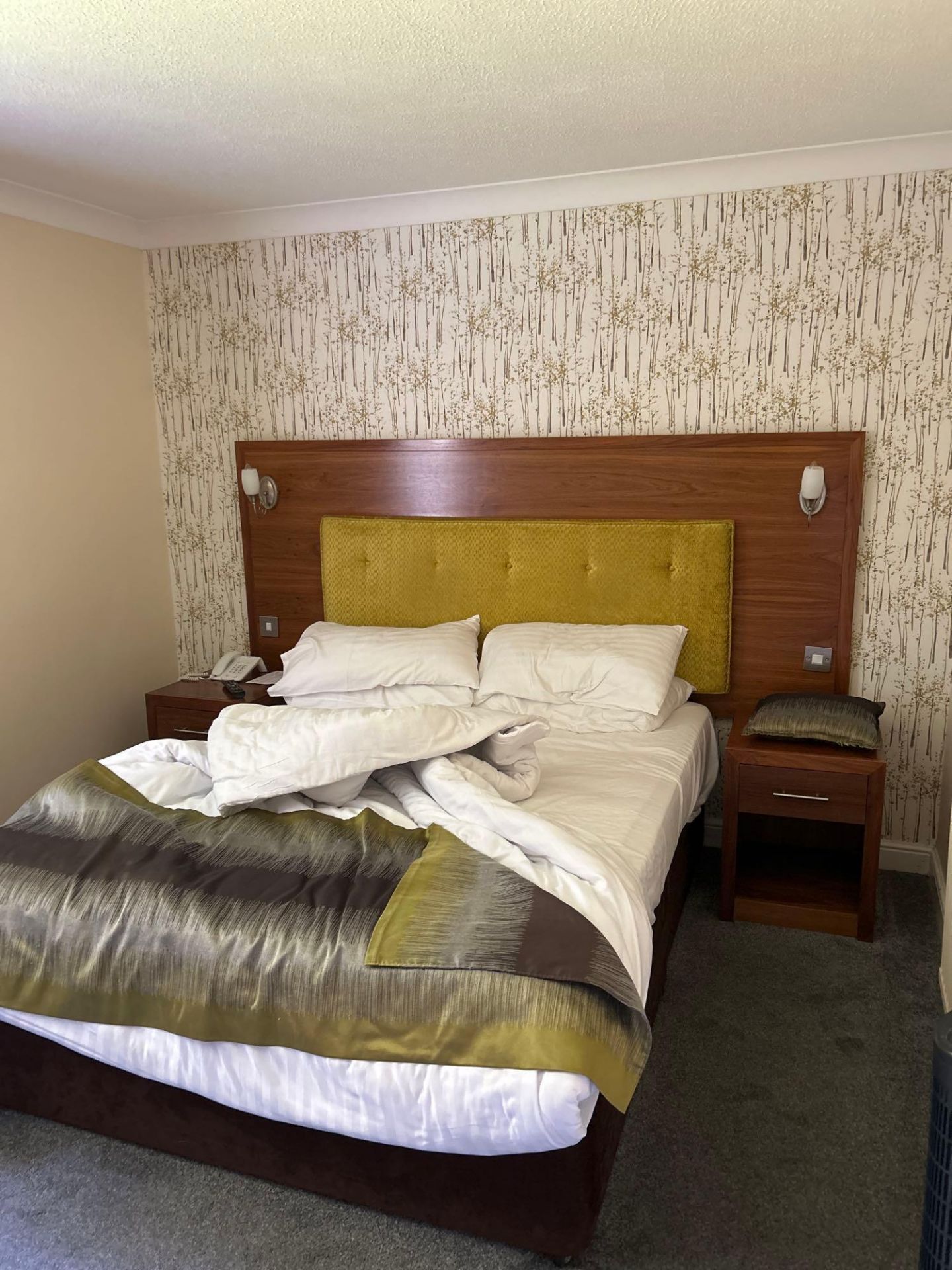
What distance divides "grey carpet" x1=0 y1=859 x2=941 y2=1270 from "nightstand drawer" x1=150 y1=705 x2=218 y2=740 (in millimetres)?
1667

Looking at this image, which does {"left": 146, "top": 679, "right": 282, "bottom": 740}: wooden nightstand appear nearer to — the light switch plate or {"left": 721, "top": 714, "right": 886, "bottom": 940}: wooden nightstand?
{"left": 721, "top": 714, "right": 886, "bottom": 940}: wooden nightstand

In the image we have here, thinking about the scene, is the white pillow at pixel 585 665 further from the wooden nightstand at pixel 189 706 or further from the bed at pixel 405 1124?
the wooden nightstand at pixel 189 706

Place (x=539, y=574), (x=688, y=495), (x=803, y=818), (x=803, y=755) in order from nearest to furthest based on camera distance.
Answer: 1. (x=803, y=755)
2. (x=803, y=818)
3. (x=688, y=495)
4. (x=539, y=574)

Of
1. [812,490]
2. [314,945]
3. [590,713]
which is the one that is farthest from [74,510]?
[812,490]

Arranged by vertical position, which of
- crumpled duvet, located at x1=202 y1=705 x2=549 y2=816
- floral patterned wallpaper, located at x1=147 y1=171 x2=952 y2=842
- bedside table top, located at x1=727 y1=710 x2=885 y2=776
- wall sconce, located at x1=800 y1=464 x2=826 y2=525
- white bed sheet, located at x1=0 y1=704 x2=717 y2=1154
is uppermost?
floral patterned wallpaper, located at x1=147 y1=171 x2=952 y2=842

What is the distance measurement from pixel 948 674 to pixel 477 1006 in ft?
7.44

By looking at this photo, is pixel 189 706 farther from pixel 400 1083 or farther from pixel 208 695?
pixel 400 1083

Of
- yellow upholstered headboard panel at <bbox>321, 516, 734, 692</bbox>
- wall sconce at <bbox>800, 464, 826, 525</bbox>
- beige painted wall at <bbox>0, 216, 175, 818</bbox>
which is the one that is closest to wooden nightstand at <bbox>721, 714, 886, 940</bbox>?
yellow upholstered headboard panel at <bbox>321, 516, 734, 692</bbox>

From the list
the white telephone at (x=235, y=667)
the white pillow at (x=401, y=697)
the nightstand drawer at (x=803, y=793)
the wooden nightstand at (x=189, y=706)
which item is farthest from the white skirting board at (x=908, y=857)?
the white telephone at (x=235, y=667)

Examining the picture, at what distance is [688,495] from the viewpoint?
132 inches

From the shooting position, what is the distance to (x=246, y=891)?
193 cm

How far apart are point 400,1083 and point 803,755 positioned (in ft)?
5.45

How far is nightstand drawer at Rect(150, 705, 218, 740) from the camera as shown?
3641 mm

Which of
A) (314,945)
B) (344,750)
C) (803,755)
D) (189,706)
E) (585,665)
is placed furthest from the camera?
(189,706)
